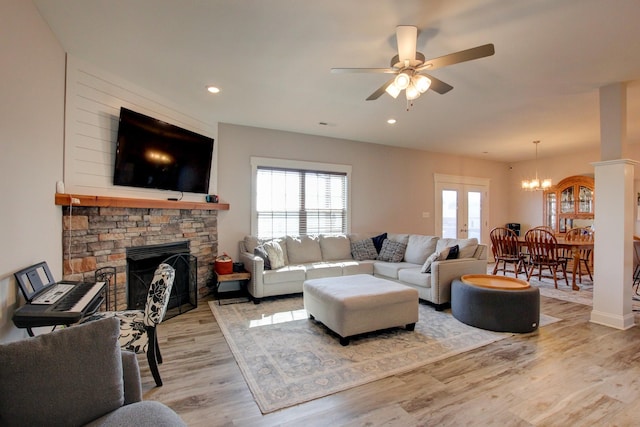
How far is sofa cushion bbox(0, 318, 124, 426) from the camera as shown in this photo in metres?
1.11

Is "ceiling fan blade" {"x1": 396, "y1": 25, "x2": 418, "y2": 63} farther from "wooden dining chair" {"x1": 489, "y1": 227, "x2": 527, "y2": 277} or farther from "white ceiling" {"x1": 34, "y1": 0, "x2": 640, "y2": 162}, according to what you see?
"wooden dining chair" {"x1": 489, "y1": 227, "x2": 527, "y2": 277}

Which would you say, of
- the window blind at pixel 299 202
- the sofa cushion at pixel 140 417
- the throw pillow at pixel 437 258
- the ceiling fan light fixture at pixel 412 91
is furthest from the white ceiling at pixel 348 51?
the sofa cushion at pixel 140 417

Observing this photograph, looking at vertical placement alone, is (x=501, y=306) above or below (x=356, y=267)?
below

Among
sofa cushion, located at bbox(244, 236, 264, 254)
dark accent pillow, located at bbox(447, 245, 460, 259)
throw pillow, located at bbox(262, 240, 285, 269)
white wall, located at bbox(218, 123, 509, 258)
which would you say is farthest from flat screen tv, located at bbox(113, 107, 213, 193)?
dark accent pillow, located at bbox(447, 245, 460, 259)

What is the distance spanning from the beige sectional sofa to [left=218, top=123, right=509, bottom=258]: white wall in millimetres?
478

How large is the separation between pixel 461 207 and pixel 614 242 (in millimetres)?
4111

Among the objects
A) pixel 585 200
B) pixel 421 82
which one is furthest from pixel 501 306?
pixel 585 200

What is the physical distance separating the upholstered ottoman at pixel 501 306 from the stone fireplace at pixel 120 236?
339 cm

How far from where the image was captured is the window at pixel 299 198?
17.2 ft

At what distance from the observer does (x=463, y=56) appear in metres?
2.14

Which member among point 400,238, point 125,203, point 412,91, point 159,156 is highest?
point 412,91

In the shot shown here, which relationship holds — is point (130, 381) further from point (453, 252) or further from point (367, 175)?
point (367, 175)

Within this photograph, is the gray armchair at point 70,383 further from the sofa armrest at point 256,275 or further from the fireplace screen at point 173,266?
the sofa armrest at point 256,275

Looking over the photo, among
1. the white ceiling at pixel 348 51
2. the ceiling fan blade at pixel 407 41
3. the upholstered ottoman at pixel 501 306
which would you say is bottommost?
the upholstered ottoman at pixel 501 306
